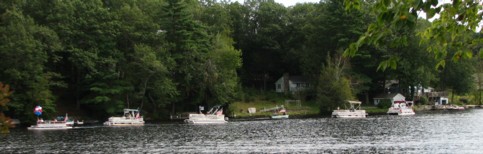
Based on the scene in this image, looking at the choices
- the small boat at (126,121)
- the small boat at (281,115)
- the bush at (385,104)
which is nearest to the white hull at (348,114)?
the small boat at (281,115)

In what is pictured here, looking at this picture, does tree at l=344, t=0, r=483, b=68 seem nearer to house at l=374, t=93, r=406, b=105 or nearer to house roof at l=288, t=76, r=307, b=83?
house at l=374, t=93, r=406, b=105

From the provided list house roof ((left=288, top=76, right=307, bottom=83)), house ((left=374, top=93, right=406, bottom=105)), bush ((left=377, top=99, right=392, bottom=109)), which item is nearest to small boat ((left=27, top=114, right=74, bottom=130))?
bush ((left=377, top=99, right=392, bottom=109))

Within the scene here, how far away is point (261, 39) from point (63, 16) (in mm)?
44124

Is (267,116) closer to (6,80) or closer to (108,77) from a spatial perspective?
(108,77)

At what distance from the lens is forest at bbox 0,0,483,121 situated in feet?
204

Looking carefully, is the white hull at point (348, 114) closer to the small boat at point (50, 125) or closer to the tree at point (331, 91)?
the tree at point (331, 91)

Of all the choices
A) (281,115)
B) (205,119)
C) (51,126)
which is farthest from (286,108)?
(51,126)

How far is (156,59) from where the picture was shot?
70750mm

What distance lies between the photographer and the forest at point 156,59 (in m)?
62.3

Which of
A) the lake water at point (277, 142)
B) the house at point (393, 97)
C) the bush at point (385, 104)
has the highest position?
the house at point (393, 97)

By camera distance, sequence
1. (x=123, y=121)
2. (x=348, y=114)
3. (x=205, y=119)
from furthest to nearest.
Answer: (x=348, y=114) → (x=205, y=119) → (x=123, y=121)

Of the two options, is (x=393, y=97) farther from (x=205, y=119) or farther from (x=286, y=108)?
(x=205, y=119)

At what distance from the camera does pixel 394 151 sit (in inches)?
1182

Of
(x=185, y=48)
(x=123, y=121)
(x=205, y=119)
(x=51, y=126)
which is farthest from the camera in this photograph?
(x=185, y=48)
